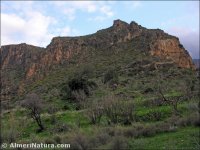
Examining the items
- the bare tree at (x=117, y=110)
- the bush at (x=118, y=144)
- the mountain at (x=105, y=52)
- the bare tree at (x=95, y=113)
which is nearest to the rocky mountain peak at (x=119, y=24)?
the mountain at (x=105, y=52)

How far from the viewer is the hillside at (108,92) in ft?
75.5

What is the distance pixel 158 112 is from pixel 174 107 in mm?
1215

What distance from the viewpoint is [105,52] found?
102500 mm

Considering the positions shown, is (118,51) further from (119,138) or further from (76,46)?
(119,138)

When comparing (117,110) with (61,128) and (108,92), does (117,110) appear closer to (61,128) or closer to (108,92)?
(61,128)

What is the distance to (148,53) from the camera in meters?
92.1

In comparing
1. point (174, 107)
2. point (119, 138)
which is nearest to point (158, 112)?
point (174, 107)

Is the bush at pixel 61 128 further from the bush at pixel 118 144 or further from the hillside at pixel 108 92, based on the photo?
the bush at pixel 118 144

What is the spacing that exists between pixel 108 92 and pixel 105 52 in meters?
60.2

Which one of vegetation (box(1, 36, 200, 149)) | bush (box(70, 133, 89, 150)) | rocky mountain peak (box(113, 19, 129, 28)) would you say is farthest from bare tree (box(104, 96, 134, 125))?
rocky mountain peak (box(113, 19, 129, 28))

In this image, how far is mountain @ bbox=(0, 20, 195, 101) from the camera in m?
93.4

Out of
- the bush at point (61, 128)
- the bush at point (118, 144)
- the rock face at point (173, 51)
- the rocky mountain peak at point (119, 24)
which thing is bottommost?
the bush at point (61, 128)

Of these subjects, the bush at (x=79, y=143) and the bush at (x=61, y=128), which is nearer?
the bush at (x=79, y=143)

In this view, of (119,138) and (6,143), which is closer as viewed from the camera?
(119,138)
